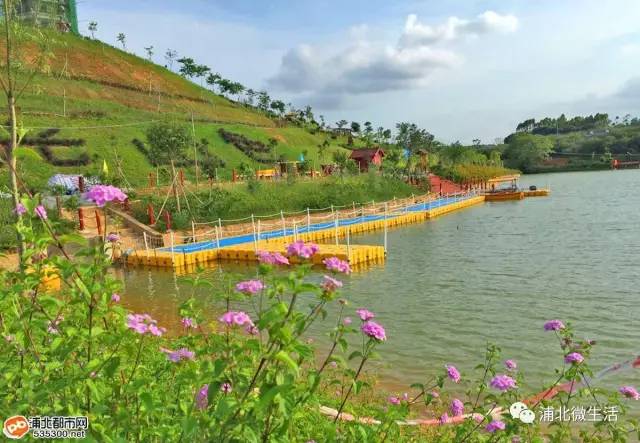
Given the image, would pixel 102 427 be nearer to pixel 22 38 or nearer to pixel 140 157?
pixel 22 38

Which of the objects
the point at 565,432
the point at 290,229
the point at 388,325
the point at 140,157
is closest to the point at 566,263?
the point at 388,325

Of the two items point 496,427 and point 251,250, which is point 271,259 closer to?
point 496,427

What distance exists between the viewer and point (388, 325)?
11562 mm

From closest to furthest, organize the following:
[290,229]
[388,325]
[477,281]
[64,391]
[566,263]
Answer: [64,391] < [388,325] < [477,281] < [566,263] < [290,229]

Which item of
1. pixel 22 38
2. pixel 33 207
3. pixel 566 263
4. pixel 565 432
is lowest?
pixel 566 263

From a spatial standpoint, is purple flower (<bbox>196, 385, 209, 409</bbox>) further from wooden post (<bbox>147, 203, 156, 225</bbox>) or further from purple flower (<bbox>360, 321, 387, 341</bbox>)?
wooden post (<bbox>147, 203, 156, 225</bbox>)

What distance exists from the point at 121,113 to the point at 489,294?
1825 inches

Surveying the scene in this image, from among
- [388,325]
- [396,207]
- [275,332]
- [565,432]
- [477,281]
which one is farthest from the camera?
[396,207]

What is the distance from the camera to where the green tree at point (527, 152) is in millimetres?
123062

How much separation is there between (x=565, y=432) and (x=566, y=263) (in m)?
16.1

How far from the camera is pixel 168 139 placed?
93.9ft

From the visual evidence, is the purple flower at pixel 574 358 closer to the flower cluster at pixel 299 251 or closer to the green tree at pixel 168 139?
the flower cluster at pixel 299 251

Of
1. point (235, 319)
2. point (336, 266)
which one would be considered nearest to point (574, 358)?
point (336, 266)

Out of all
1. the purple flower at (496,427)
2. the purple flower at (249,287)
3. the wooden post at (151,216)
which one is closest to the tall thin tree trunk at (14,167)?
the purple flower at (249,287)
